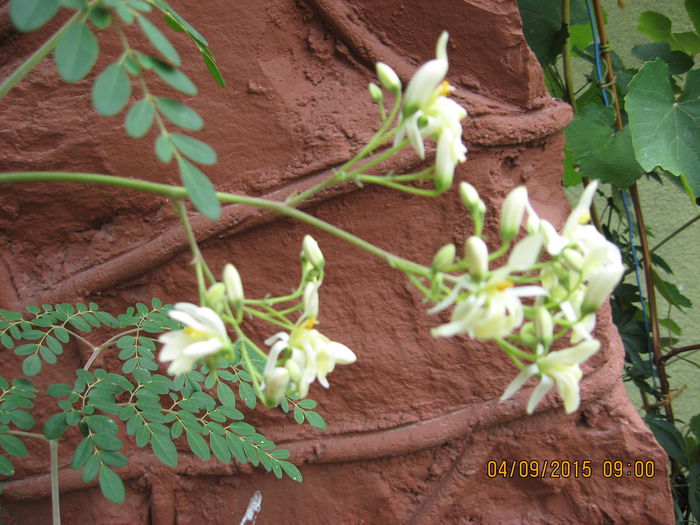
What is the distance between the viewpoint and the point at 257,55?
1.04 metres

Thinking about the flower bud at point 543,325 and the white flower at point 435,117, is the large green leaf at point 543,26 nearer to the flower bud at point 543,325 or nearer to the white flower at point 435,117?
the white flower at point 435,117

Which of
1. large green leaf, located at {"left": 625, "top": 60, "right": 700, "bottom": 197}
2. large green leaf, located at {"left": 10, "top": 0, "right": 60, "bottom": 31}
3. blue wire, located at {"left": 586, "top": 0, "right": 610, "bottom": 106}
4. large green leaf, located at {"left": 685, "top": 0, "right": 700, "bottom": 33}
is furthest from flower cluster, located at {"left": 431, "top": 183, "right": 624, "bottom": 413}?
large green leaf, located at {"left": 685, "top": 0, "right": 700, "bottom": 33}

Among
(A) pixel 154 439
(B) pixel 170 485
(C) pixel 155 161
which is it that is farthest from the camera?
(B) pixel 170 485

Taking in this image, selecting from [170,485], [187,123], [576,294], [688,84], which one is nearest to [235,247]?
[170,485]

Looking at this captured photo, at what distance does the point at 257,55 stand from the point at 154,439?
2.13 ft

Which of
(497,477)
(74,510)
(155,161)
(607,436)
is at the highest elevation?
(155,161)

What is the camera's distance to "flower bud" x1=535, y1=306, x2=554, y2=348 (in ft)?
1.46

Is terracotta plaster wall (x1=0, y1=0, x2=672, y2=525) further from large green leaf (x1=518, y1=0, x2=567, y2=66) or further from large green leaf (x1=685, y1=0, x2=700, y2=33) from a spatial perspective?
large green leaf (x1=685, y1=0, x2=700, y2=33)

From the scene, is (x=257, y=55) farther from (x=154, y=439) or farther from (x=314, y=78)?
(x=154, y=439)

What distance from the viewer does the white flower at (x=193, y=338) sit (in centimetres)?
45

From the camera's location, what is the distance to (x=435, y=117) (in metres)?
0.52

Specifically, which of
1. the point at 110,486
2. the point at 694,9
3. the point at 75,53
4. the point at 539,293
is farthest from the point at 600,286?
the point at 694,9

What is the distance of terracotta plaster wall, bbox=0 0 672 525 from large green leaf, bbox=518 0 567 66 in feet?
0.96
